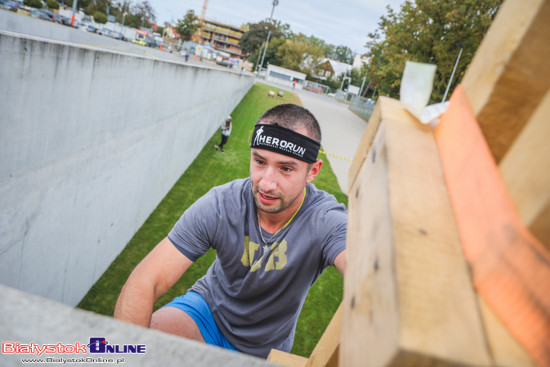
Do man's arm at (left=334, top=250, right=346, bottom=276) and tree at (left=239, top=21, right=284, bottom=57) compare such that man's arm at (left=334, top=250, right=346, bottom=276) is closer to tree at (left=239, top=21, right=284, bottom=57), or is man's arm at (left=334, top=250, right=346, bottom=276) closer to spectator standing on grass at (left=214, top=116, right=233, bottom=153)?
spectator standing on grass at (left=214, top=116, right=233, bottom=153)

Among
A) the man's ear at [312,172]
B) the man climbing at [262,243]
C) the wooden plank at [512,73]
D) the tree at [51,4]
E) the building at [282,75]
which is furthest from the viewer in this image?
the building at [282,75]

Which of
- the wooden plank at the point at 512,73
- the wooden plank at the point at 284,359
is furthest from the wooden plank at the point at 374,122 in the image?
the wooden plank at the point at 284,359

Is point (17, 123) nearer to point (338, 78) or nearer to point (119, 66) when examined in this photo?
point (119, 66)

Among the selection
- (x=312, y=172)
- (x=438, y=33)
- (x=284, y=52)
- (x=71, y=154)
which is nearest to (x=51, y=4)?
(x=284, y=52)

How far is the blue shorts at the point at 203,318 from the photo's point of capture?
2322 millimetres

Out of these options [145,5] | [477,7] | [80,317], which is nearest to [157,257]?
[80,317]

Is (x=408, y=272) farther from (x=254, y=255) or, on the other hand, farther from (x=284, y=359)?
(x=254, y=255)

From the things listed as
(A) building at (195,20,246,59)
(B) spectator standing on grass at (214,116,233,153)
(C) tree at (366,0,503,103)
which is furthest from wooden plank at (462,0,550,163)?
(A) building at (195,20,246,59)

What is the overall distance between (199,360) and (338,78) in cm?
7333

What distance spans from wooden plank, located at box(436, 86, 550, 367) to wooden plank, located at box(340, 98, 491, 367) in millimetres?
29

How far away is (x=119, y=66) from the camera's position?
3375 mm

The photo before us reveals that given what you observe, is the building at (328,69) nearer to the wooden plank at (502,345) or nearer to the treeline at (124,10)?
the treeline at (124,10)

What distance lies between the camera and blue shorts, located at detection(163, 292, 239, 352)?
91.4 inches

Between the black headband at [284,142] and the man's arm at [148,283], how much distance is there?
0.91 metres
